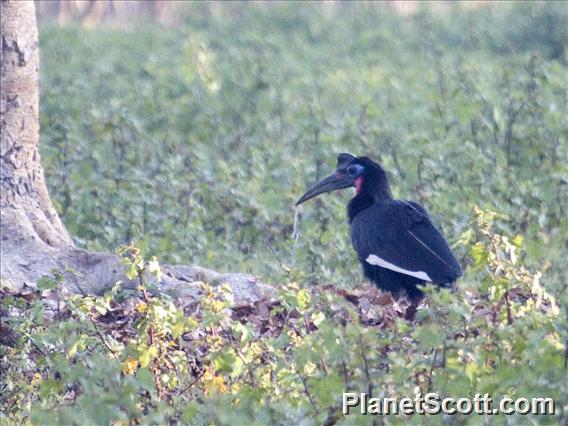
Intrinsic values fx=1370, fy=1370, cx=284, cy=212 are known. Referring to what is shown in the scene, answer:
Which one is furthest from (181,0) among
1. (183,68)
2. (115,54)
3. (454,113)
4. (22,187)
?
(22,187)

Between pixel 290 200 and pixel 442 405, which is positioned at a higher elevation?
pixel 442 405

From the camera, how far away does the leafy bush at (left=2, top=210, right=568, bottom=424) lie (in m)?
4.59

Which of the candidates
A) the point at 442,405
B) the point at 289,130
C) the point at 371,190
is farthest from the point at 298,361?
the point at 289,130

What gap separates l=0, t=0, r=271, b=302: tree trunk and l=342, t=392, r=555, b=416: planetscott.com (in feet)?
Result: 8.77

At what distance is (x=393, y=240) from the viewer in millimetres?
7328

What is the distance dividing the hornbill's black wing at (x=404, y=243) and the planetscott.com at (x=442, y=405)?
7.16 ft

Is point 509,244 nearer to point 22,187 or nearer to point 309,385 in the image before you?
point 309,385

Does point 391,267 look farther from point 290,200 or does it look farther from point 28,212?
point 290,200

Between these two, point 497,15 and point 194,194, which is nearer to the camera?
point 194,194

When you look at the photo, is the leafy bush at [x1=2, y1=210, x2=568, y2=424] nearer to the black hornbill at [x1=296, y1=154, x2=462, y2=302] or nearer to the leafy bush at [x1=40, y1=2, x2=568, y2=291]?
the leafy bush at [x1=40, y1=2, x2=568, y2=291]

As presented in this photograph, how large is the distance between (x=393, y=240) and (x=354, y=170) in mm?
866

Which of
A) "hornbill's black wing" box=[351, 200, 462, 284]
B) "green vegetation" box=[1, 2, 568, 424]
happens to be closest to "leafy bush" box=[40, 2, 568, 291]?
"green vegetation" box=[1, 2, 568, 424]

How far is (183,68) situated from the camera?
13.6 meters

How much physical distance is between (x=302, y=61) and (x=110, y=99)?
3.16 meters
